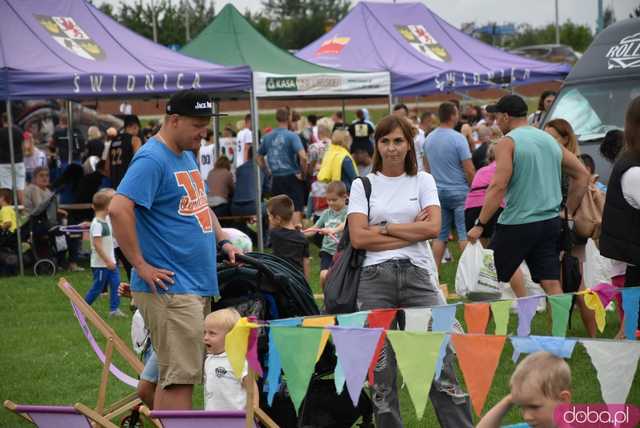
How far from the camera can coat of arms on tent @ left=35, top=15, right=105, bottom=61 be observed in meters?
14.5

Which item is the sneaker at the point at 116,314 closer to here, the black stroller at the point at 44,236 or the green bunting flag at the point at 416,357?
the black stroller at the point at 44,236

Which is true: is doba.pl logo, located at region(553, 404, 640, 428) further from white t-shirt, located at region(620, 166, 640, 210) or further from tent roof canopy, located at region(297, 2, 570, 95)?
tent roof canopy, located at region(297, 2, 570, 95)

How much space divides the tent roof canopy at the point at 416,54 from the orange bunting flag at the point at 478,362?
1336 cm

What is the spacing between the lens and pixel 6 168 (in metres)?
17.8

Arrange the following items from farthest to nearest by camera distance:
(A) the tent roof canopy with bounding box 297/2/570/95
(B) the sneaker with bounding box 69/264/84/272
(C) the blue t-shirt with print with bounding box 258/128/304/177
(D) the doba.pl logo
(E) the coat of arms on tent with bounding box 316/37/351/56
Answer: (E) the coat of arms on tent with bounding box 316/37/351/56 < (A) the tent roof canopy with bounding box 297/2/570/95 < (C) the blue t-shirt with print with bounding box 258/128/304/177 < (B) the sneaker with bounding box 69/264/84/272 < (D) the doba.pl logo

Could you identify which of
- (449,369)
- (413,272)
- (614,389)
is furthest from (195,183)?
(614,389)

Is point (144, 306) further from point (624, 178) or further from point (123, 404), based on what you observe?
point (624, 178)

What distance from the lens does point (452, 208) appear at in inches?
489

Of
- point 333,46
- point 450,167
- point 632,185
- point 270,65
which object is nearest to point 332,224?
point 450,167

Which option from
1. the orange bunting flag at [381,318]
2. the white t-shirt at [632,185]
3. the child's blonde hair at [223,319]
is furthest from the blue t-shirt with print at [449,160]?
the child's blonde hair at [223,319]

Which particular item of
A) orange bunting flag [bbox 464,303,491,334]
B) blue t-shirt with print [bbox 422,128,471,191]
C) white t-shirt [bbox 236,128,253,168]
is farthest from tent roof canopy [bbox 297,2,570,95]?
orange bunting flag [bbox 464,303,491,334]

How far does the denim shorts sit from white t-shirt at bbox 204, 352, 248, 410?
6.73m

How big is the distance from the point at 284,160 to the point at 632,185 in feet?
34.8

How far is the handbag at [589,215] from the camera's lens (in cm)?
845
